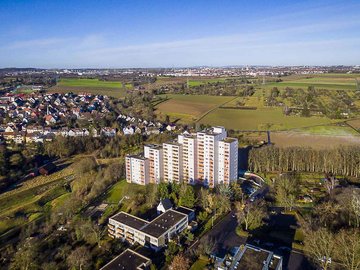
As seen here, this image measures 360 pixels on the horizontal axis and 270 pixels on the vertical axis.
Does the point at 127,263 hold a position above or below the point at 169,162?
below

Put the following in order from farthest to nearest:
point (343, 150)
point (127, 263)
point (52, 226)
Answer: point (343, 150) < point (52, 226) < point (127, 263)

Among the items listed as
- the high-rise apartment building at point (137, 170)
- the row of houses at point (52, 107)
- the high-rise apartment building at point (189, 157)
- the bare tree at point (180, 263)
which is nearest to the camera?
the bare tree at point (180, 263)

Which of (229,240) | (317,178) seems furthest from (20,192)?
(317,178)

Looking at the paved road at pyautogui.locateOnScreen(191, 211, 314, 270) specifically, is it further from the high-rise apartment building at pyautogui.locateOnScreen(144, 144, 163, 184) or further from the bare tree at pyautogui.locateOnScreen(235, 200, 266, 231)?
the high-rise apartment building at pyautogui.locateOnScreen(144, 144, 163, 184)

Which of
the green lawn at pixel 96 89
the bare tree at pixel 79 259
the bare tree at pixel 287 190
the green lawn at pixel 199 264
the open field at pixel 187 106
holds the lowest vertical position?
the green lawn at pixel 199 264

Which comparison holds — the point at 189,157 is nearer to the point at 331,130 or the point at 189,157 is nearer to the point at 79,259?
the point at 79,259

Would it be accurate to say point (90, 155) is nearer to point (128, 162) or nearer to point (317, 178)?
point (128, 162)

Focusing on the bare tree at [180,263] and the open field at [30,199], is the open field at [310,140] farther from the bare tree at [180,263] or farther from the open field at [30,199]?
the open field at [30,199]

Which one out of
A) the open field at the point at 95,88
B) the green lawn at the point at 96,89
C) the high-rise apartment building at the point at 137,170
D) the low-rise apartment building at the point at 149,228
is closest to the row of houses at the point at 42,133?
the high-rise apartment building at the point at 137,170
